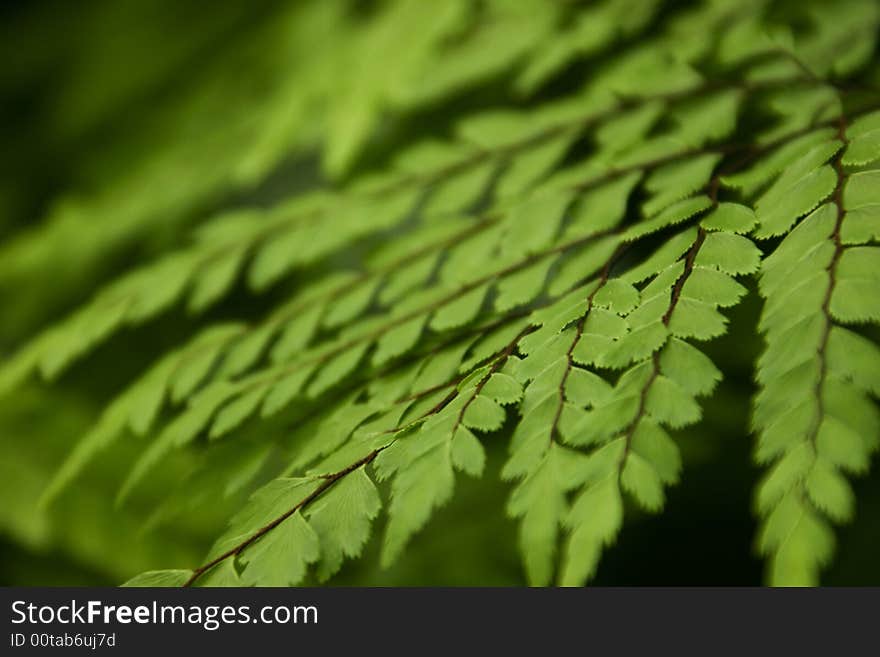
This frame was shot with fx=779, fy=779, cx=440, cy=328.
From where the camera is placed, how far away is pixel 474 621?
0.77 metres

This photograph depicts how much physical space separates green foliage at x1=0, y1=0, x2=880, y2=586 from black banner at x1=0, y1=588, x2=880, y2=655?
0.24 feet

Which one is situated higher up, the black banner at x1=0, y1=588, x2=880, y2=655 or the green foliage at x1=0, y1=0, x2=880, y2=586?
the green foliage at x1=0, y1=0, x2=880, y2=586

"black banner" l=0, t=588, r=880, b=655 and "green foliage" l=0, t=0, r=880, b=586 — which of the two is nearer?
"green foliage" l=0, t=0, r=880, b=586

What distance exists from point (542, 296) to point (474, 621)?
1.51 feet

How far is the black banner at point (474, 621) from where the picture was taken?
730 mm

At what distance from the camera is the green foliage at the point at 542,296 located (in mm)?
610

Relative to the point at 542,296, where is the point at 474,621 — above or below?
below

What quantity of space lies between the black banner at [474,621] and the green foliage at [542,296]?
0.07 meters

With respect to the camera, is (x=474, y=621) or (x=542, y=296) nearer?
(x=474, y=621)

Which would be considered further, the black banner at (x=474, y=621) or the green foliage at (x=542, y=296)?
the black banner at (x=474, y=621)

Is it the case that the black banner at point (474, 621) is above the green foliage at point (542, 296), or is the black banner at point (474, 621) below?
below

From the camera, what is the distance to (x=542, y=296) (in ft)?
3.50

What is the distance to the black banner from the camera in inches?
28.7

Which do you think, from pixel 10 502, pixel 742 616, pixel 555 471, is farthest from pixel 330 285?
pixel 10 502
